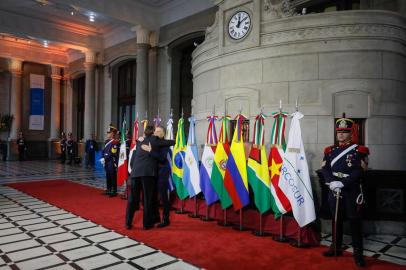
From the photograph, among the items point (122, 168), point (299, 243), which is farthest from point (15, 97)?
point (299, 243)

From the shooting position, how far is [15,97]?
59.6 feet

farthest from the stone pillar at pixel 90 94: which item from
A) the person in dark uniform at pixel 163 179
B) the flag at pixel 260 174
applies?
the flag at pixel 260 174

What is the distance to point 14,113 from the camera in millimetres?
18172

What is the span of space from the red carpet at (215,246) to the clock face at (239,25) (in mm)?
3782

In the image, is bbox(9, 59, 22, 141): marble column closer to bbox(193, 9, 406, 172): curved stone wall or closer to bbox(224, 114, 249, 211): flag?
bbox(193, 9, 406, 172): curved stone wall

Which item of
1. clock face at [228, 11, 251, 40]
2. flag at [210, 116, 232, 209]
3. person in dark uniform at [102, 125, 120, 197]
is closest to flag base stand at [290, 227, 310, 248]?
flag at [210, 116, 232, 209]

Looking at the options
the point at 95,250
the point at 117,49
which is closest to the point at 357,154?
the point at 95,250

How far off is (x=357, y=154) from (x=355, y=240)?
966mm

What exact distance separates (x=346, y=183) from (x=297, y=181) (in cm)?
76

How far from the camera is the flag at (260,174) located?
4684 mm

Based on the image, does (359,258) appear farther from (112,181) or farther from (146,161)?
(112,181)

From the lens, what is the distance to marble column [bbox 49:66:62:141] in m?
19.1

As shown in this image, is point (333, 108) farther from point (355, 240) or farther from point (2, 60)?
point (2, 60)

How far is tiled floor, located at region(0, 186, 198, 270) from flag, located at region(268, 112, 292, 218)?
5.19ft
